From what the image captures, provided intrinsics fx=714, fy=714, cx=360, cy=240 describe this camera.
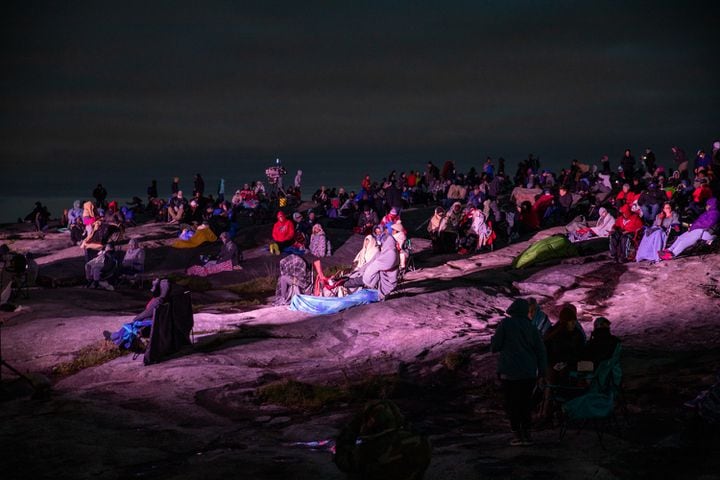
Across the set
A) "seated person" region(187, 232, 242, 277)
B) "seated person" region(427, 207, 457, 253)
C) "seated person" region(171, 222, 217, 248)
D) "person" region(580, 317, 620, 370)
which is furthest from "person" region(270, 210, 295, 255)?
"person" region(580, 317, 620, 370)

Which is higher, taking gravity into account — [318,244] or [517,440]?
[318,244]

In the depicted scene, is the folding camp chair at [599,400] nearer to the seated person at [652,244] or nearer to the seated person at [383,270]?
the seated person at [383,270]

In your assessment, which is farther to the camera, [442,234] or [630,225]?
[442,234]

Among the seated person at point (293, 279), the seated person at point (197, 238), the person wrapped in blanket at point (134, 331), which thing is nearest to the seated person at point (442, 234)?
the seated person at point (293, 279)

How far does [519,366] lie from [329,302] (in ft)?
27.9

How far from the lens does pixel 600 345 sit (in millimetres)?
7609

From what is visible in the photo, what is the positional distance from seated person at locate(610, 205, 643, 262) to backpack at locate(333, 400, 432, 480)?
46.7 ft

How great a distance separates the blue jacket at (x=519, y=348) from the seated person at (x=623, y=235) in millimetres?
11572

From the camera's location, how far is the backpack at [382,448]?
16.1ft

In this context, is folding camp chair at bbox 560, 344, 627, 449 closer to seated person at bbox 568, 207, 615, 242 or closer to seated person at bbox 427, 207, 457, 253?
seated person at bbox 568, 207, 615, 242

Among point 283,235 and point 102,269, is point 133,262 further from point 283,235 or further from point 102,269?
point 283,235

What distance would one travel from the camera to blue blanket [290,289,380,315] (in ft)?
50.2

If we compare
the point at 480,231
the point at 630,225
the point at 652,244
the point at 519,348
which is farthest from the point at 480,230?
the point at 519,348

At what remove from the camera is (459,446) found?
7.38 meters
